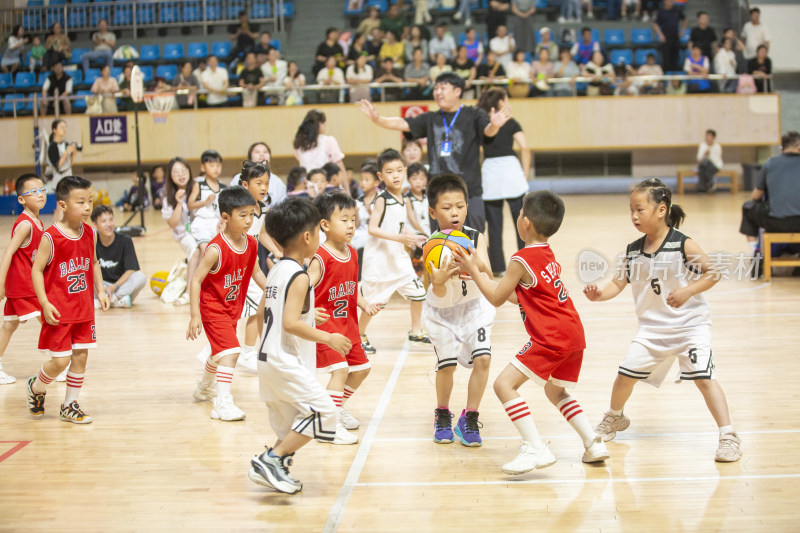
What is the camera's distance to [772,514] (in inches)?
142

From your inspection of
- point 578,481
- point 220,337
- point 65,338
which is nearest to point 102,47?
point 65,338

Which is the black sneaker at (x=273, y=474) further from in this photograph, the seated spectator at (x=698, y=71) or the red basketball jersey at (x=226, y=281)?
the seated spectator at (x=698, y=71)

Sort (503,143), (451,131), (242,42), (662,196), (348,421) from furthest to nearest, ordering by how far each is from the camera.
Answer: (242,42) < (503,143) < (451,131) < (348,421) < (662,196)

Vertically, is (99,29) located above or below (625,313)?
above

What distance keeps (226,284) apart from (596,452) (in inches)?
94.2

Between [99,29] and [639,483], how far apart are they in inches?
840

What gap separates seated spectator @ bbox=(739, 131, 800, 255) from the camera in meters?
9.13

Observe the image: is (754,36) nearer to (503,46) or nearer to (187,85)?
(503,46)

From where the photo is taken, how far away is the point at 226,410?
205 inches

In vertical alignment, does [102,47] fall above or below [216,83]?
above

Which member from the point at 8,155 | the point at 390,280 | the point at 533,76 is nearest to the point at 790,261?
the point at 390,280

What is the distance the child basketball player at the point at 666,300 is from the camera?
4.31 meters

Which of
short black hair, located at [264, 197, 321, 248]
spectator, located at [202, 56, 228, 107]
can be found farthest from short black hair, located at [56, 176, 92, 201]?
spectator, located at [202, 56, 228, 107]

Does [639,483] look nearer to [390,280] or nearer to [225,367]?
[225,367]
